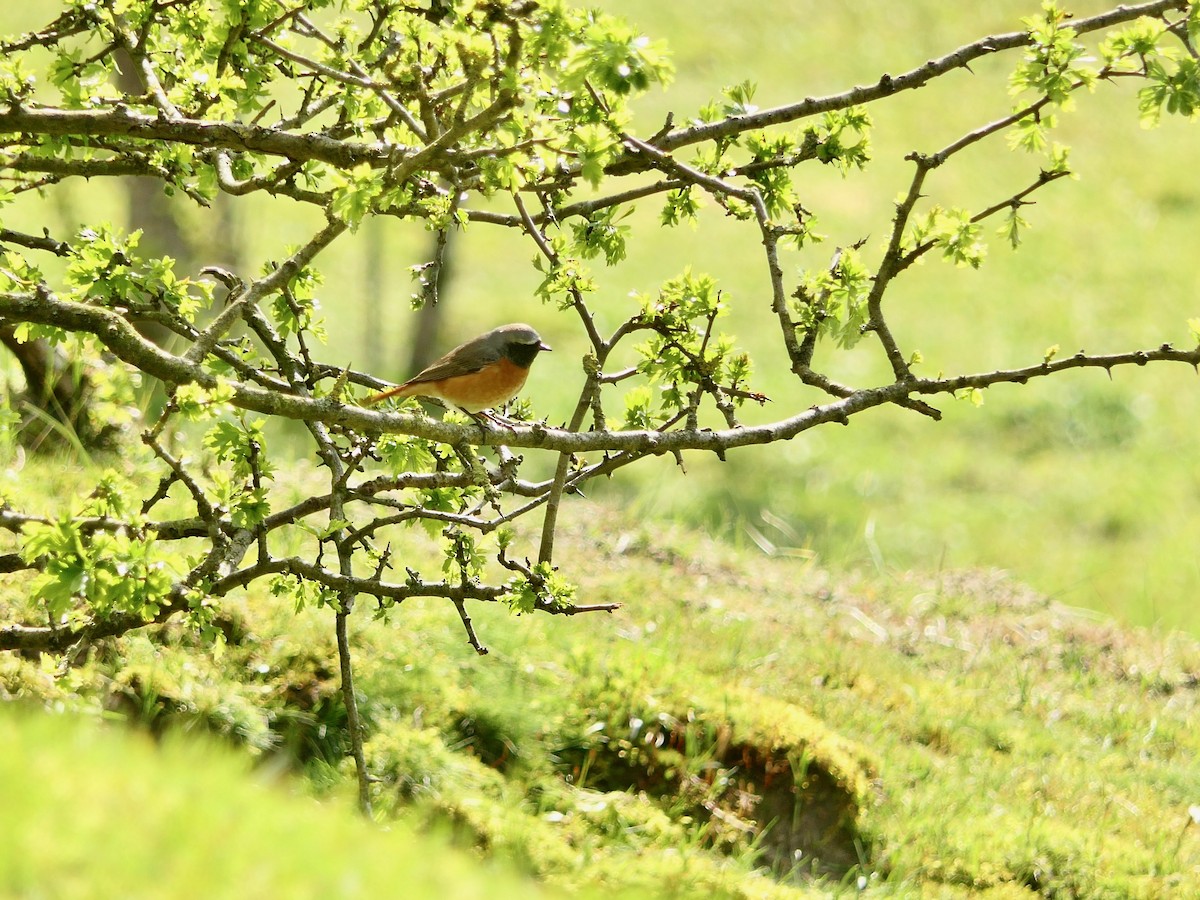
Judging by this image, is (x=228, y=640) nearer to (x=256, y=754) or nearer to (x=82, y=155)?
(x=256, y=754)

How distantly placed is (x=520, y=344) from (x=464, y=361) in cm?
27

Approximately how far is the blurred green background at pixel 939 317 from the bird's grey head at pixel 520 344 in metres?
4.02

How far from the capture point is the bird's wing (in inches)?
234

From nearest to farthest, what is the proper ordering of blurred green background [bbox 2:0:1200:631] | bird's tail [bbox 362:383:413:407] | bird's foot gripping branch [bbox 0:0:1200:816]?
1. bird's foot gripping branch [bbox 0:0:1200:816]
2. bird's tail [bbox 362:383:413:407]
3. blurred green background [bbox 2:0:1200:631]

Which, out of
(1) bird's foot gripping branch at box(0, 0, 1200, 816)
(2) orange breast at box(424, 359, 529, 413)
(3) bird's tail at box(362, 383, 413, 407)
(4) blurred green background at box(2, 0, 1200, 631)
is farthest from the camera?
(4) blurred green background at box(2, 0, 1200, 631)

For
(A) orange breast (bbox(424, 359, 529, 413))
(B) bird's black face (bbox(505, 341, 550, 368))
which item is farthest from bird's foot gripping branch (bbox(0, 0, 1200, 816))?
(B) bird's black face (bbox(505, 341, 550, 368))

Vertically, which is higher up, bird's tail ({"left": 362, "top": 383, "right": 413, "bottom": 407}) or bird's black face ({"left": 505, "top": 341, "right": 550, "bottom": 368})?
bird's black face ({"left": 505, "top": 341, "right": 550, "bottom": 368})

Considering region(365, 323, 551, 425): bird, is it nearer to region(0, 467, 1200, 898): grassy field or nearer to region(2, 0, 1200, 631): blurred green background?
region(0, 467, 1200, 898): grassy field

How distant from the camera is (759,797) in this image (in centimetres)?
611

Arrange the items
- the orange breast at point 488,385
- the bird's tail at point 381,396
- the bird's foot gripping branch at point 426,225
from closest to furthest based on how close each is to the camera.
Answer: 1. the bird's foot gripping branch at point 426,225
2. the bird's tail at point 381,396
3. the orange breast at point 488,385

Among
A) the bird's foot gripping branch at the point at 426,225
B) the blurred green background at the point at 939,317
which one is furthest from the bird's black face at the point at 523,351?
the blurred green background at the point at 939,317

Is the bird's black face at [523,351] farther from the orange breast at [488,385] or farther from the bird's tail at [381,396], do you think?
the bird's tail at [381,396]

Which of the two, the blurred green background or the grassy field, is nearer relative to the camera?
the grassy field

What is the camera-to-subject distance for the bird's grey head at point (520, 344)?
592 cm
